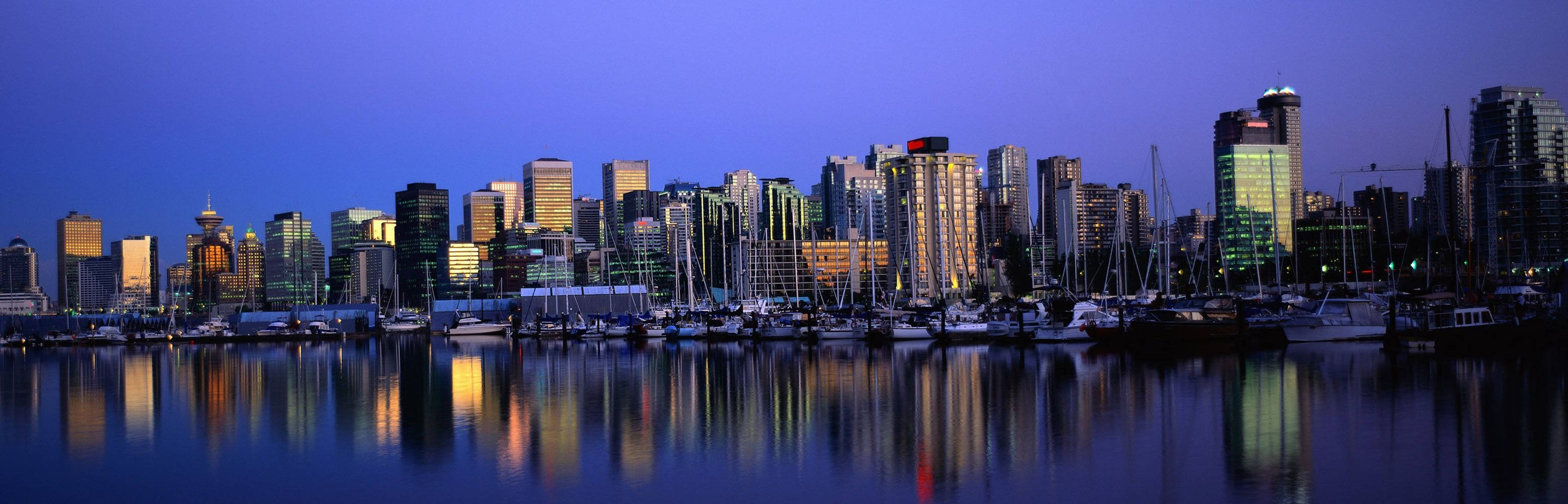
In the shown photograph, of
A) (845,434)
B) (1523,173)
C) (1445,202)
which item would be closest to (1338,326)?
(845,434)

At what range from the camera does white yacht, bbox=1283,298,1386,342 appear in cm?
5662

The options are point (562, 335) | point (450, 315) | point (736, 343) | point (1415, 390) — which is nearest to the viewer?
point (1415, 390)

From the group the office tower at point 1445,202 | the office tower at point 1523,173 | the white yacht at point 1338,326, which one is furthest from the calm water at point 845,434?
the office tower at point 1523,173

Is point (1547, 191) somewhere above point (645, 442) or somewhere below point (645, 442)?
above

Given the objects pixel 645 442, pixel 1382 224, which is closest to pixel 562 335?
pixel 645 442

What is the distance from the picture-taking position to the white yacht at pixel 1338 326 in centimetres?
5662

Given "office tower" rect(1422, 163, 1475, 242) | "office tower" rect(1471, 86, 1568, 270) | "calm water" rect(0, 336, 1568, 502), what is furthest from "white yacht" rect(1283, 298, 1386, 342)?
"office tower" rect(1471, 86, 1568, 270)

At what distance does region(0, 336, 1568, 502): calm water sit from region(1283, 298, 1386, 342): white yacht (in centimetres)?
395

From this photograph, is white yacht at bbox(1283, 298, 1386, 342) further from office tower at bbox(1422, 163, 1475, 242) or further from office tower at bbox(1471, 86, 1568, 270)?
office tower at bbox(1471, 86, 1568, 270)

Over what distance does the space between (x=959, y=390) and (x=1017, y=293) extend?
11988 cm

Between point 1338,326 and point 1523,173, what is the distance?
117 meters

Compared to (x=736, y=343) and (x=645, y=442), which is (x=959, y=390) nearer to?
(x=645, y=442)

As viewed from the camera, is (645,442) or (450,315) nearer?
(645,442)

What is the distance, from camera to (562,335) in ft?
305
